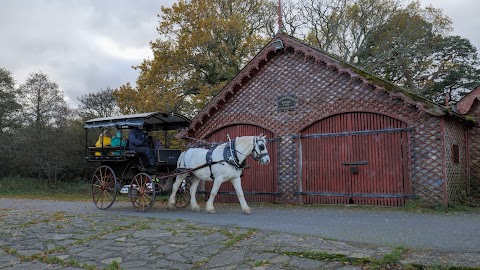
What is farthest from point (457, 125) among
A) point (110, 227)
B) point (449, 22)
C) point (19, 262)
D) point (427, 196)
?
point (449, 22)

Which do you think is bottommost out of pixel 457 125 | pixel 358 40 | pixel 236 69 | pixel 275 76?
pixel 457 125

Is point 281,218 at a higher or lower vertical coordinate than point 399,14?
lower

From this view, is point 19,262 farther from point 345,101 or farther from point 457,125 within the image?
point 457,125

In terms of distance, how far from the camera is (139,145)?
12.8 meters

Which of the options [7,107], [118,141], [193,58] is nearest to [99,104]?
[7,107]

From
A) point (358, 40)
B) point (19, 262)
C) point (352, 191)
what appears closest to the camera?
point (19, 262)

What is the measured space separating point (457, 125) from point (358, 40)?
674 inches

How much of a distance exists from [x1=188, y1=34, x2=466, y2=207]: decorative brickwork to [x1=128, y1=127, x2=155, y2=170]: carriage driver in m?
4.01

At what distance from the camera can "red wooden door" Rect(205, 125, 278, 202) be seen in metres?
14.7

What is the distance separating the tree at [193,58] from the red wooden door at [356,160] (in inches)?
494

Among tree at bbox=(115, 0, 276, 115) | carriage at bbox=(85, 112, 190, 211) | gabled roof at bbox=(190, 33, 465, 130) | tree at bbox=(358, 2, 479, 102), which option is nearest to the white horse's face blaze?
carriage at bbox=(85, 112, 190, 211)

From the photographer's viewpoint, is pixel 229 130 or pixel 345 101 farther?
pixel 229 130

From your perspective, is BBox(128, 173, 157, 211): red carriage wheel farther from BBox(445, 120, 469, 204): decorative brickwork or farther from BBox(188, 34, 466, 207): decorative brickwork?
BBox(445, 120, 469, 204): decorative brickwork

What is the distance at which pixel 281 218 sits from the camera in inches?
391
